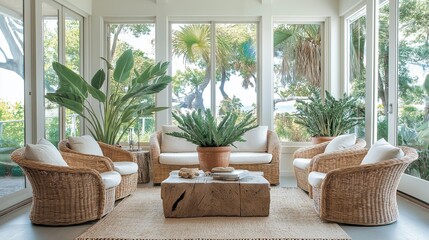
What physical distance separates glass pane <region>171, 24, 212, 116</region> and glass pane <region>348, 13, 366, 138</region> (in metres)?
2.20

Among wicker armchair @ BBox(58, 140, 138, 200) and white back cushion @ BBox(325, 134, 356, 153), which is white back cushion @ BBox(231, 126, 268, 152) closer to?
white back cushion @ BBox(325, 134, 356, 153)

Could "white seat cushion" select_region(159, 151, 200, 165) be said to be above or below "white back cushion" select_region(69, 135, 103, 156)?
below

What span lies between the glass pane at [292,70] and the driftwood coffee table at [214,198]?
3140 millimetres

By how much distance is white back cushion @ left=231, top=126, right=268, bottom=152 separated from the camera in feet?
20.8

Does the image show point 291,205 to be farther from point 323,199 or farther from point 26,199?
point 26,199

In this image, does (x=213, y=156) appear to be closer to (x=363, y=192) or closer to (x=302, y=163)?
(x=302, y=163)

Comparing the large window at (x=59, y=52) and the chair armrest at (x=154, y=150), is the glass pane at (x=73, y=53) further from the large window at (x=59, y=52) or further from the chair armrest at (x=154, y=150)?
the chair armrest at (x=154, y=150)

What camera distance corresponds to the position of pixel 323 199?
3.80 metres

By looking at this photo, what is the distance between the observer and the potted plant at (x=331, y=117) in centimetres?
605

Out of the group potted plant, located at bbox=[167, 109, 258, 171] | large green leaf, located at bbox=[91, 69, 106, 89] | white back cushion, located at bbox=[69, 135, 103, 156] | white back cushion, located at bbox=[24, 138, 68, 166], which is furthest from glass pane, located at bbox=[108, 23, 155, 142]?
white back cushion, located at bbox=[24, 138, 68, 166]

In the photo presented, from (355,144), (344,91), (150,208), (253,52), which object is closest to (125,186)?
(150,208)

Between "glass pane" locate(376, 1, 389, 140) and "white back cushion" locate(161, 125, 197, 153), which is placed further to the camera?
"white back cushion" locate(161, 125, 197, 153)

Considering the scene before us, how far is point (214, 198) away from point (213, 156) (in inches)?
21.8

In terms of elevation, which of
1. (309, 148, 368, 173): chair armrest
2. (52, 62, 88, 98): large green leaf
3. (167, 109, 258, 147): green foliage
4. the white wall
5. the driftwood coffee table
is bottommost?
the driftwood coffee table
